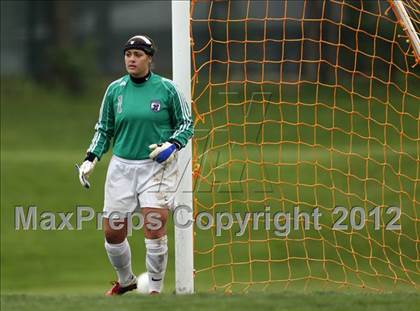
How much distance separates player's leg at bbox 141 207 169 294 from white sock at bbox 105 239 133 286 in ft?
0.75

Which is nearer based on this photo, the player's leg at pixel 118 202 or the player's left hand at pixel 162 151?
the player's left hand at pixel 162 151

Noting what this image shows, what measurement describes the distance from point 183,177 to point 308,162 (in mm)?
3529

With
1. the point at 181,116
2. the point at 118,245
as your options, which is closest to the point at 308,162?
the point at 181,116

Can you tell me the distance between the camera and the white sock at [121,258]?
8109 mm

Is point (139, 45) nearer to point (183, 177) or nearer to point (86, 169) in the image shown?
point (86, 169)

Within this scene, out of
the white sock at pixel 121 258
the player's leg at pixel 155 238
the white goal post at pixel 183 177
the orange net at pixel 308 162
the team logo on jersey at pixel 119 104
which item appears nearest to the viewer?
the player's leg at pixel 155 238

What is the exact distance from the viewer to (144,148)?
7941mm

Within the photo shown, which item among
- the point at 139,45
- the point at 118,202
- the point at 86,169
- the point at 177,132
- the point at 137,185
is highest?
the point at 139,45

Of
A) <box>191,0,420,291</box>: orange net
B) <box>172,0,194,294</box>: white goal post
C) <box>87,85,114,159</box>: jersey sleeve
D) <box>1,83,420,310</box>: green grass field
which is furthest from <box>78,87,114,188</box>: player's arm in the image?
<box>1,83,420,310</box>: green grass field

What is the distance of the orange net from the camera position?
10.6m

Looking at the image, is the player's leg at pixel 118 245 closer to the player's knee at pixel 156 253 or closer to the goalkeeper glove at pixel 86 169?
the player's knee at pixel 156 253

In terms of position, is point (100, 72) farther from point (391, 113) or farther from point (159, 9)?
point (391, 113)

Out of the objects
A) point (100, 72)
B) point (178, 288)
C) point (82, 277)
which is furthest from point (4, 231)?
point (100, 72)

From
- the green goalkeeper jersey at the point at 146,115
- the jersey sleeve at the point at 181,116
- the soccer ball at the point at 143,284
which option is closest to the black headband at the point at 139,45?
the green goalkeeper jersey at the point at 146,115
